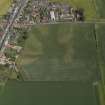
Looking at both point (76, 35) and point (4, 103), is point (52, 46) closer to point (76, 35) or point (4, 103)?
point (76, 35)

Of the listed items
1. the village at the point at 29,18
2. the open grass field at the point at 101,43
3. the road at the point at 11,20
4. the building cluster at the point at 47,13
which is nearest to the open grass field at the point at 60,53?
the open grass field at the point at 101,43

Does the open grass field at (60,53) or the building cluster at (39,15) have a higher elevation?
the building cluster at (39,15)

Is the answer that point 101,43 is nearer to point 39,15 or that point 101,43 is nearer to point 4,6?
point 39,15

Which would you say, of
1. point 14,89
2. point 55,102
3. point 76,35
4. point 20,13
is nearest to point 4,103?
point 14,89

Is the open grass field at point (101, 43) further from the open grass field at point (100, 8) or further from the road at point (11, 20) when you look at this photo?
the road at point (11, 20)

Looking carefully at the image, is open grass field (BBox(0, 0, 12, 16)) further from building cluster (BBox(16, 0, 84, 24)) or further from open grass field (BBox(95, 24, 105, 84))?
open grass field (BBox(95, 24, 105, 84))

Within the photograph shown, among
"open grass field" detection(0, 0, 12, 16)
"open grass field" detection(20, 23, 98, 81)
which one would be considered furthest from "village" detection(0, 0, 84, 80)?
"open grass field" detection(20, 23, 98, 81)
